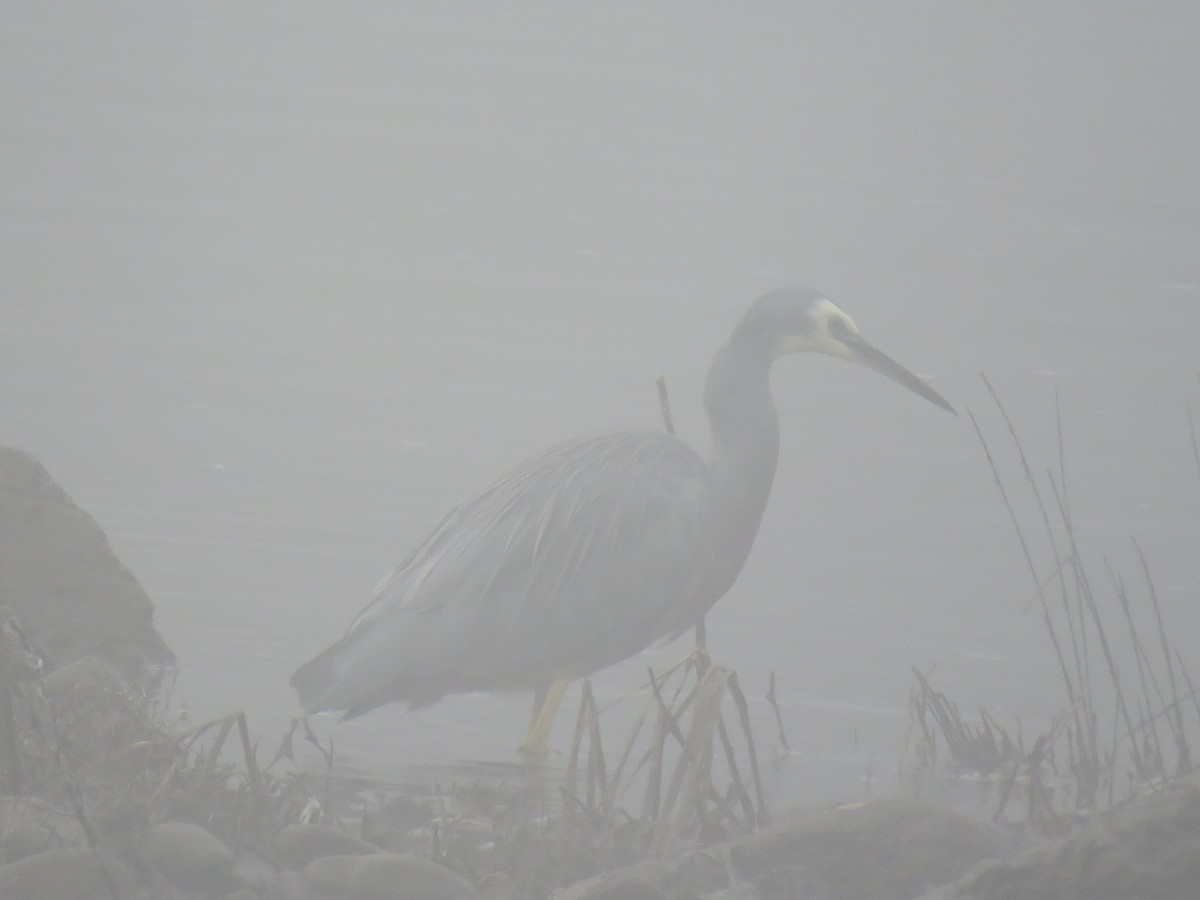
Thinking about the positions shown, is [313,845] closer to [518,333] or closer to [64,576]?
[64,576]

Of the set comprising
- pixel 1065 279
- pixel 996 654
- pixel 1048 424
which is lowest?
pixel 996 654

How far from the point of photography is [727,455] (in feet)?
21.1

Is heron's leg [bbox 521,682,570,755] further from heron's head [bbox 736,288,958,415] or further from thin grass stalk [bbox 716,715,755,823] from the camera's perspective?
thin grass stalk [bbox 716,715,755,823]

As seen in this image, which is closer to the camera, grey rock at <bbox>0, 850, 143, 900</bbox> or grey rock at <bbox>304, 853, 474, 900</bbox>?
grey rock at <bbox>0, 850, 143, 900</bbox>

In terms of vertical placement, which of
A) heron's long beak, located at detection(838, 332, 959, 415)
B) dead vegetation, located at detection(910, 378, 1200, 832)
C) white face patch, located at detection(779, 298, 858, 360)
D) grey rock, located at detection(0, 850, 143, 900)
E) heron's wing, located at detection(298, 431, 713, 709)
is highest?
white face patch, located at detection(779, 298, 858, 360)

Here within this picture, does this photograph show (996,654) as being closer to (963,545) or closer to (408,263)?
(963,545)

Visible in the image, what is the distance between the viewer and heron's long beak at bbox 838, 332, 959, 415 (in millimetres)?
6527

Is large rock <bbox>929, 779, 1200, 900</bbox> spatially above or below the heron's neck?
below

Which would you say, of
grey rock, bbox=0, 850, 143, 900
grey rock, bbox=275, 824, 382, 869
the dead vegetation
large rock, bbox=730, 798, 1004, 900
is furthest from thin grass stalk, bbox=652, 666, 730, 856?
grey rock, bbox=0, 850, 143, 900

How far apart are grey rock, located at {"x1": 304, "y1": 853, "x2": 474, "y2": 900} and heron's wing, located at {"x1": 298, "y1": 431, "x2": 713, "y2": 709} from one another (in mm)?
1766

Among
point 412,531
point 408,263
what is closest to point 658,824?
point 412,531

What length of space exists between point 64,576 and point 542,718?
1567 mm

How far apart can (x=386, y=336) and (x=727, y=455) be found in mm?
12027

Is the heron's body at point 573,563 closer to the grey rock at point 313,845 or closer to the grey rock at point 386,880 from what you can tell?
the grey rock at point 313,845
